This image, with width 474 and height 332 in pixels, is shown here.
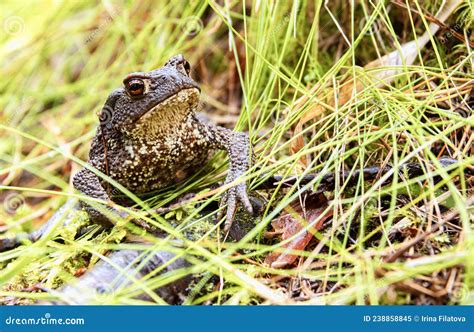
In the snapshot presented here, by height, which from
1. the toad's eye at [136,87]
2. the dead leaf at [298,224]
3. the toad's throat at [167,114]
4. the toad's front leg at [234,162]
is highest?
the toad's eye at [136,87]

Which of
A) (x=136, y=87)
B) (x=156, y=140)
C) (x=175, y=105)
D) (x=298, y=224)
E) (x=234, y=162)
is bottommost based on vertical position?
(x=298, y=224)

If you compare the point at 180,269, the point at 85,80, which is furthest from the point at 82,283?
the point at 85,80

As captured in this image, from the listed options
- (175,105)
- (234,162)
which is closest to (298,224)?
(234,162)

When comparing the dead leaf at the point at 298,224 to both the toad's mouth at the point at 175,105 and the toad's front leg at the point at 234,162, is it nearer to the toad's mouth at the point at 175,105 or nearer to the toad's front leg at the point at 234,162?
the toad's front leg at the point at 234,162

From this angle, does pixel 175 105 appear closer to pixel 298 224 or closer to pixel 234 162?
pixel 234 162

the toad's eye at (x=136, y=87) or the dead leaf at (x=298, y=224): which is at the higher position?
the toad's eye at (x=136, y=87)

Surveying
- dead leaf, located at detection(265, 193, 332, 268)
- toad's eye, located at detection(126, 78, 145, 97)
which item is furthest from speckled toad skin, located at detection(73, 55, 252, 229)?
dead leaf, located at detection(265, 193, 332, 268)

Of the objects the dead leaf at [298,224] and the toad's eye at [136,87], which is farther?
the toad's eye at [136,87]

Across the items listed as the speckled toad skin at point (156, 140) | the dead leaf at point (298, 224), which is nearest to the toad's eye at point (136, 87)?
the speckled toad skin at point (156, 140)

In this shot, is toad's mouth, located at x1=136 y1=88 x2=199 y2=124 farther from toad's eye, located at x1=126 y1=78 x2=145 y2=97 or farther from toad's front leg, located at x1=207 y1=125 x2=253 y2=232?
toad's front leg, located at x1=207 y1=125 x2=253 y2=232
